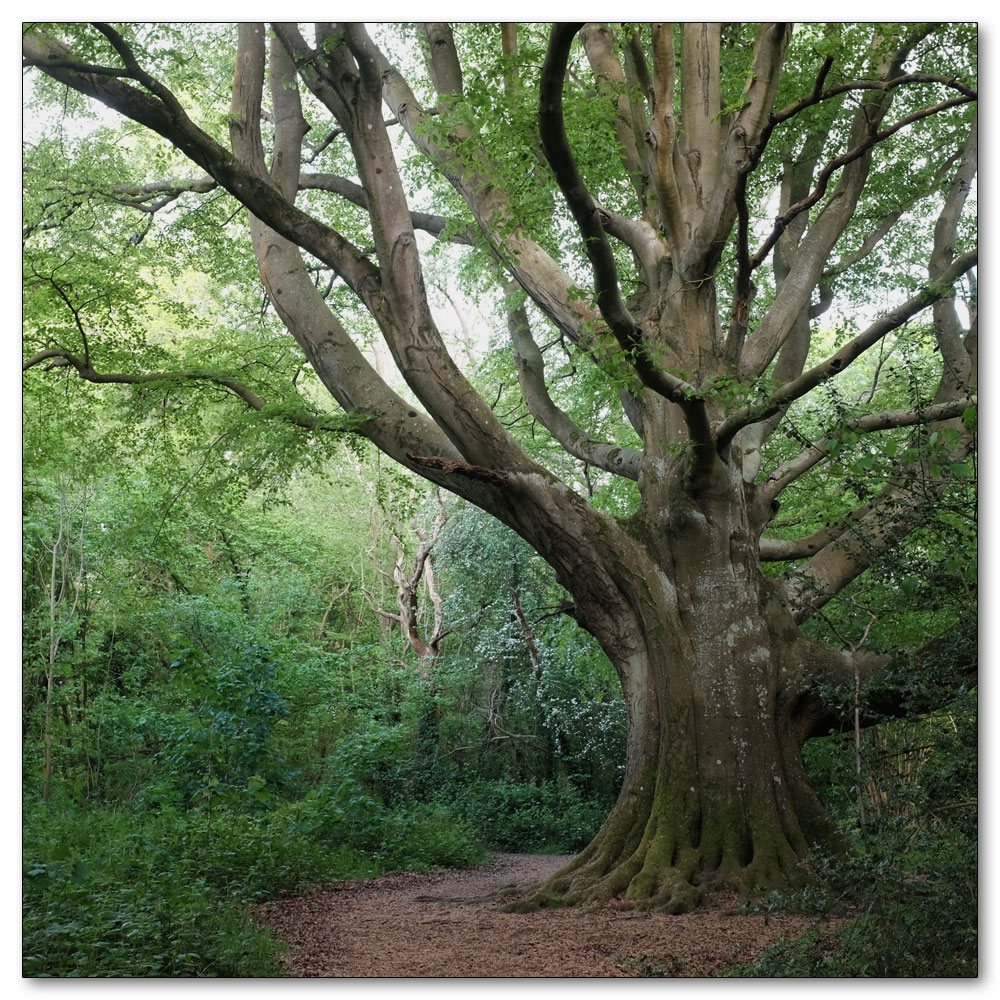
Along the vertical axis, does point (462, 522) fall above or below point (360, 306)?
below

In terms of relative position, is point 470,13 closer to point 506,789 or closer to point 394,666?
point 506,789

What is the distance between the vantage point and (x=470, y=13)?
4.11 meters

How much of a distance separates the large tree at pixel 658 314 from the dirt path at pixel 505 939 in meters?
0.29

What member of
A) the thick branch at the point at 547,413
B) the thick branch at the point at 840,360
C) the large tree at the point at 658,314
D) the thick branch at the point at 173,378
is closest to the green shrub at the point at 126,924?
the large tree at the point at 658,314

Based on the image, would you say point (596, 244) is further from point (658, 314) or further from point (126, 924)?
point (126, 924)

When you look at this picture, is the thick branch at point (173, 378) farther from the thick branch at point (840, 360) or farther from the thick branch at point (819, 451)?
the thick branch at point (819, 451)

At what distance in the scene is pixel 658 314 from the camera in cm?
534

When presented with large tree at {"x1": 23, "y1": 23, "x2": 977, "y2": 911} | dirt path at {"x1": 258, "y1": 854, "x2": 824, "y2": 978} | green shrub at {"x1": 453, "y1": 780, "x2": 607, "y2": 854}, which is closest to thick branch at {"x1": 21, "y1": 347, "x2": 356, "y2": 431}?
large tree at {"x1": 23, "y1": 23, "x2": 977, "y2": 911}

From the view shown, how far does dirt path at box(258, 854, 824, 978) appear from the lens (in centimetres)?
333

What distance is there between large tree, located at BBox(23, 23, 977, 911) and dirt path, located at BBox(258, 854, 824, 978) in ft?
0.96

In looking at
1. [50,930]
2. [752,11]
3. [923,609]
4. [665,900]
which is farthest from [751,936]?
[752,11]

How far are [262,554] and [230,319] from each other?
3.70m

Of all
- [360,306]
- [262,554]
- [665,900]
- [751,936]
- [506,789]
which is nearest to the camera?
[751,936]

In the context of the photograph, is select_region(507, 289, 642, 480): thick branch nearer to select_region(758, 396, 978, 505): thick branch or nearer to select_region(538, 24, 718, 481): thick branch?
select_region(758, 396, 978, 505): thick branch
